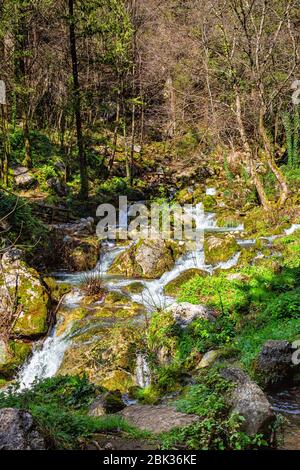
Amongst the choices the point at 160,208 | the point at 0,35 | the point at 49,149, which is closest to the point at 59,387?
the point at 160,208

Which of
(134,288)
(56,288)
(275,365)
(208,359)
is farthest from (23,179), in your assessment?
(275,365)

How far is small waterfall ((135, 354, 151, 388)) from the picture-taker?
733cm

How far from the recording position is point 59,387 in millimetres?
6574

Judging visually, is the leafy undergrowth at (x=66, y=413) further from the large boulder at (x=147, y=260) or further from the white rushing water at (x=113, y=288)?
the large boulder at (x=147, y=260)

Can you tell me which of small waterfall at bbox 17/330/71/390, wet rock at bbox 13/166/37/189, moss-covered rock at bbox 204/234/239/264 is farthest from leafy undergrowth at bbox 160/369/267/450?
wet rock at bbox 13/166/37/189

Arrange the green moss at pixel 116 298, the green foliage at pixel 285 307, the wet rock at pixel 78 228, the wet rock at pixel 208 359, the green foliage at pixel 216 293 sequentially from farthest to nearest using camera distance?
1. the wet rock at pixel 78 228
2. the green moss at pixel 116 298
3. the green foliage at pixel 216 293
4. the green foliage at pixel 285 307
5. the wet rock at pixel 208 359

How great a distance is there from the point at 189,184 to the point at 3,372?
51.9 ft

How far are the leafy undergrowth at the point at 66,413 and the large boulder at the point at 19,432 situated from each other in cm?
11

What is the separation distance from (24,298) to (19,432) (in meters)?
6.35

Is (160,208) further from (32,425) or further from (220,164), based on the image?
(32,425)

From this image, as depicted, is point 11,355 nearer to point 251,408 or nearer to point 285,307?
point 285,307

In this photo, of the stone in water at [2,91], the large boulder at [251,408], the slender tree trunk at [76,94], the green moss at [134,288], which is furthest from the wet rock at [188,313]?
the stone in water at [2,91]

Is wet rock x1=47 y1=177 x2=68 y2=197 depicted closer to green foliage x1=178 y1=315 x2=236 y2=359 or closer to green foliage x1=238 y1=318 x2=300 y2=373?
green foliage x1=178 y1=315 x2=236 y2=359

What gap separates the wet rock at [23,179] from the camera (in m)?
17.0
